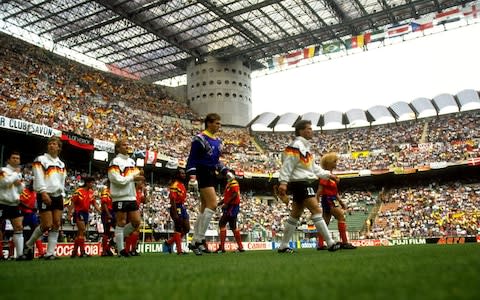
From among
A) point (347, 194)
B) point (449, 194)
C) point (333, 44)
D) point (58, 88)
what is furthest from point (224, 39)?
point (449, 194)

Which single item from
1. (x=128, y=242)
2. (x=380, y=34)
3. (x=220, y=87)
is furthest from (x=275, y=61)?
(x=128, y=242)

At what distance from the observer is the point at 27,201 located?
10266 mm

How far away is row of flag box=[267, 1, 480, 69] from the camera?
32906 millimetres

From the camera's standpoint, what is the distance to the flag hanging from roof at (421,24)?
33.8 m

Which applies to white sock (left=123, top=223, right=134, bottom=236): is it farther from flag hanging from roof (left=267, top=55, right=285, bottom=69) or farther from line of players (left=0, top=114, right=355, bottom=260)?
flag hanging from roof (left=267, top=55, right=285, bottom=69)

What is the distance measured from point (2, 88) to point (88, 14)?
11637mm

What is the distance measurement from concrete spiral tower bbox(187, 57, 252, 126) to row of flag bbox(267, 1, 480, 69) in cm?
451

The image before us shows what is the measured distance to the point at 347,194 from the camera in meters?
40.4

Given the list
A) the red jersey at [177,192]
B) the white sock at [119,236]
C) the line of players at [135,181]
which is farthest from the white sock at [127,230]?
the red jersey at [177,192]

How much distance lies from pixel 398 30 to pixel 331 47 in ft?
19.7

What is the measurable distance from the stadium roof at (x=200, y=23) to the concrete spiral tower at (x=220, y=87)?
1648 millimetres

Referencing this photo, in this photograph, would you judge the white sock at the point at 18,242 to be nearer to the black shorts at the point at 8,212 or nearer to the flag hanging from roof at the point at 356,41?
the black shorts at the point at 8,212

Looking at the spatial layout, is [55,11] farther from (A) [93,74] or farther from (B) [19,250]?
(B) [19,250]

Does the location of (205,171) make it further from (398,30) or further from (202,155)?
(398,30)
